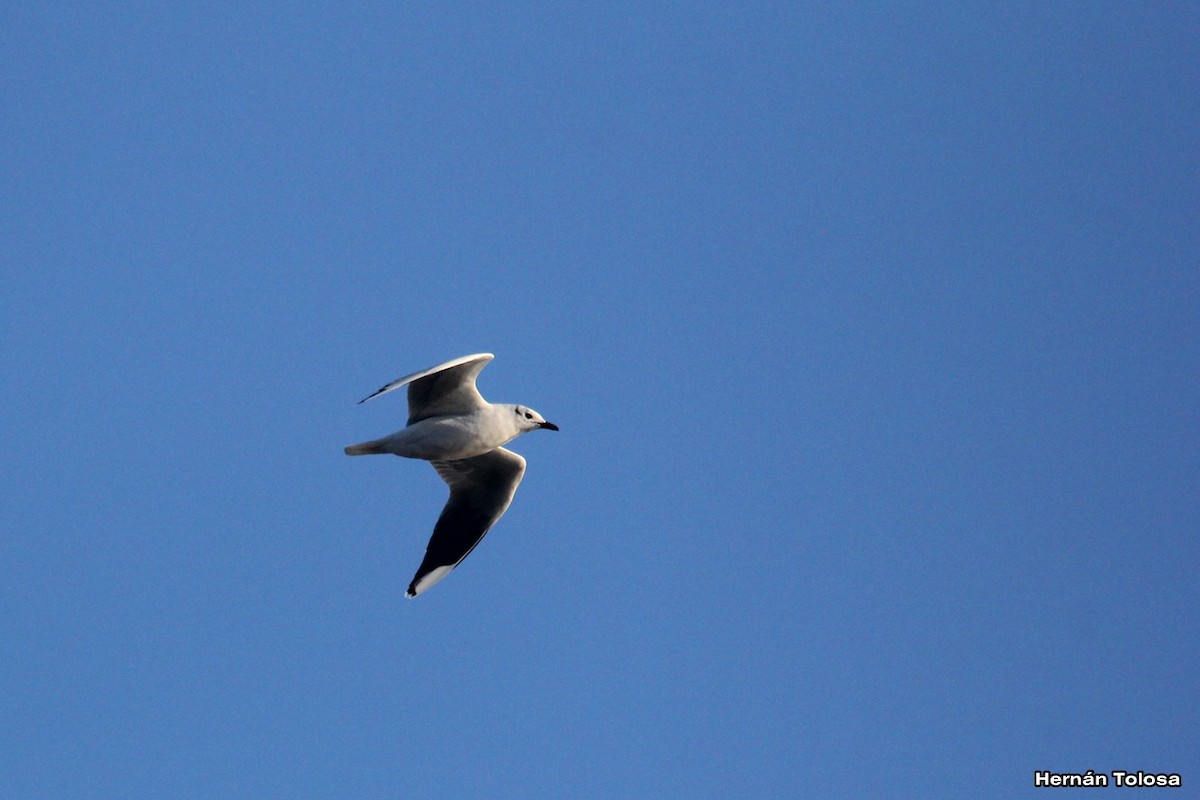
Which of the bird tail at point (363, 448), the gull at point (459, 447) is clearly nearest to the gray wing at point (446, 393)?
the gull at point (459, 447)

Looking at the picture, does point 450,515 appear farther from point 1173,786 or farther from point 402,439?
point 1173,786

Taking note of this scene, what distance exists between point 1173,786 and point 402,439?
26.1 ft

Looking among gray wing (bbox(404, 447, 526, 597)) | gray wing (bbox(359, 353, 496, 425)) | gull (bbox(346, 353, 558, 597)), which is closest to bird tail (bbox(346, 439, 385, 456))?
gull (bbox(346, 353, 558, 597))

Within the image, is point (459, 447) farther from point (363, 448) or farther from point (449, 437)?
point (363, 448)

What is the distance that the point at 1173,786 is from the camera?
12.4 m

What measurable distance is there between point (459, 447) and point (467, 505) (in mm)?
1170

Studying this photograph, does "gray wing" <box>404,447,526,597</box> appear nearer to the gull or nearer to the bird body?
the gull

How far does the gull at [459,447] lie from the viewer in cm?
1166

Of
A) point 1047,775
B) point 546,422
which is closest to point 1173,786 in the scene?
point 1047,775

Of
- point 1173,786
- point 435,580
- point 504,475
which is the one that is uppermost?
point 504,475

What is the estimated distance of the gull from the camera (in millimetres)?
11656


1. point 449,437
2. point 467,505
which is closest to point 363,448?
point 449,437

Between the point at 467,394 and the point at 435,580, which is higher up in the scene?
the point at 467,394

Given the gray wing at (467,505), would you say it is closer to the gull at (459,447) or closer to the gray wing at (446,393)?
the gull at (459,447)
